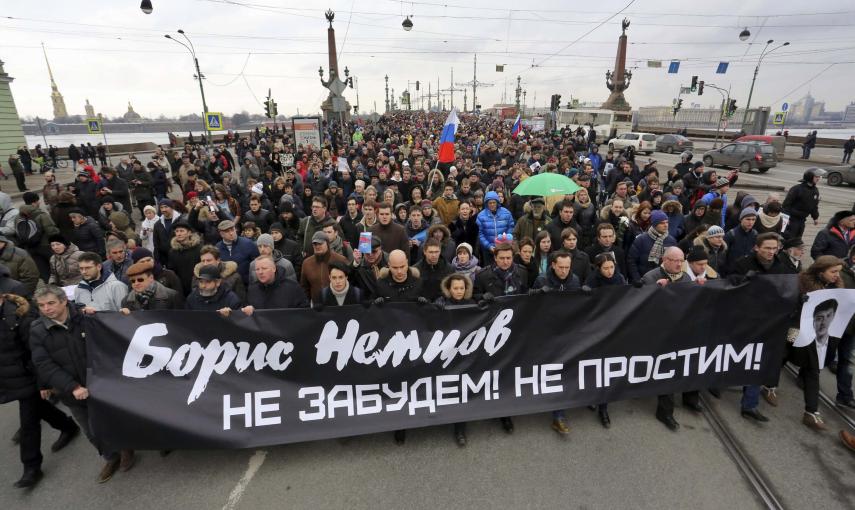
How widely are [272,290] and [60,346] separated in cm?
168

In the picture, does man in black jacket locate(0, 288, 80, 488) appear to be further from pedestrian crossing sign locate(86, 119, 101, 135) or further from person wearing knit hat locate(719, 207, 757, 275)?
pedestrian crossing sign locate(86, 119, 101, 135)

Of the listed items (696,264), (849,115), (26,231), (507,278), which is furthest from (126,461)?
(849,115)

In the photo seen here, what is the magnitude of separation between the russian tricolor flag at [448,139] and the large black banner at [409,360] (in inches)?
250

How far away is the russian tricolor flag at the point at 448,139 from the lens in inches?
372

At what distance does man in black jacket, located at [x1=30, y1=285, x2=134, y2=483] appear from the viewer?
3.26 metres

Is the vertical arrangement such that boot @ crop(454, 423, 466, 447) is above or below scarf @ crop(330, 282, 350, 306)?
below

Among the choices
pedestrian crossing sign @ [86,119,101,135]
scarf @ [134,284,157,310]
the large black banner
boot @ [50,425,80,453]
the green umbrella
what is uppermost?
pedestrian crossing sign @ [86,119,101,135]

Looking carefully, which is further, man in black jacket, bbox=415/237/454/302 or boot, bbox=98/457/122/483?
man in black jacket, bbox=415/237/454/302

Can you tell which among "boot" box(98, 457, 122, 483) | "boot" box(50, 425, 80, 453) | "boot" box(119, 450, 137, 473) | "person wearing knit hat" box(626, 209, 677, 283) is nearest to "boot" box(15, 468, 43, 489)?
"boot" box(50, 425, 80, 453)

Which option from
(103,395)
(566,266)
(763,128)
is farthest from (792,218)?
(763,128)

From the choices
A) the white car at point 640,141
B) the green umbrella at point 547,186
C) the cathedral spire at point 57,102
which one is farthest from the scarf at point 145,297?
the cathedral spire at point 57,102

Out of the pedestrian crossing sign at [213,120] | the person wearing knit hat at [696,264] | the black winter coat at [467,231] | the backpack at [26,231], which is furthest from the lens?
the pedestrian crossing sign at [213,120]

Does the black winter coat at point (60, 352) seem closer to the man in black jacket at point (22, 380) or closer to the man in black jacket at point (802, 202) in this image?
the man in black jacket at point (22, 380)

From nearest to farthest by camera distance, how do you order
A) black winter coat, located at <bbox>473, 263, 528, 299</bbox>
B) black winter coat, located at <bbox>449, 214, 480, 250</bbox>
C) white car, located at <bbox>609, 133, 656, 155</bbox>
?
black winter coat, located at <bbox>473, 263, 528, 299</bbox> → black winter coat, located at <bbox>449, 214, 480, 250</bbox> → white car, located at <bbox>609, 133, 656, 155</bbox>
